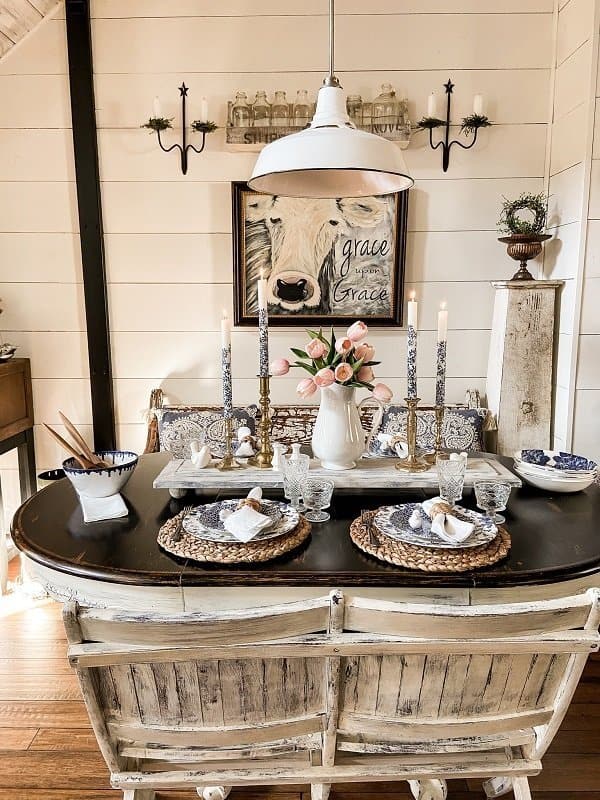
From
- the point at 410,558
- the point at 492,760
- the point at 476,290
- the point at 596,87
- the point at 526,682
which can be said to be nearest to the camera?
the point at 526,682

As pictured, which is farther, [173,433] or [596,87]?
[173,433]

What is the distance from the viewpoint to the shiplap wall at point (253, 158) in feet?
9.23

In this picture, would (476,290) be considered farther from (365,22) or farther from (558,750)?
(558,750)

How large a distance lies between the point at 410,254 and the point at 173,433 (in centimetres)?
142

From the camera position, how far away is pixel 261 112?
2.81 m

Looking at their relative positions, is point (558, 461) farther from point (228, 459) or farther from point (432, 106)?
point (432, 106)

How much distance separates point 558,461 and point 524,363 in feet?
3.14

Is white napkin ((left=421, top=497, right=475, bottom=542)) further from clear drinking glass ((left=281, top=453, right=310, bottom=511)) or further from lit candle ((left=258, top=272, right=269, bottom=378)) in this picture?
lit candle ((left=258, top=272, right=269, bottom=378))

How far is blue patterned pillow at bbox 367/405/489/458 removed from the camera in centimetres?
279

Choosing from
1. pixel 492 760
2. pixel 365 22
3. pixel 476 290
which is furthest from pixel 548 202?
pixel 492 760

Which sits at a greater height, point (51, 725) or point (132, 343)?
point (132, 343)

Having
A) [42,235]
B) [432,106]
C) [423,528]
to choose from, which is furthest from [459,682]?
[42,235]

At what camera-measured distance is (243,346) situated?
3.06 metres

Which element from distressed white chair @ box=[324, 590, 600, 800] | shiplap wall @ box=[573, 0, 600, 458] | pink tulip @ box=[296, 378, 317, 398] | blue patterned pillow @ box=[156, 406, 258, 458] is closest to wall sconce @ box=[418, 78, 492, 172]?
shiplap wall @ box=[573, 0, 600, 458]
